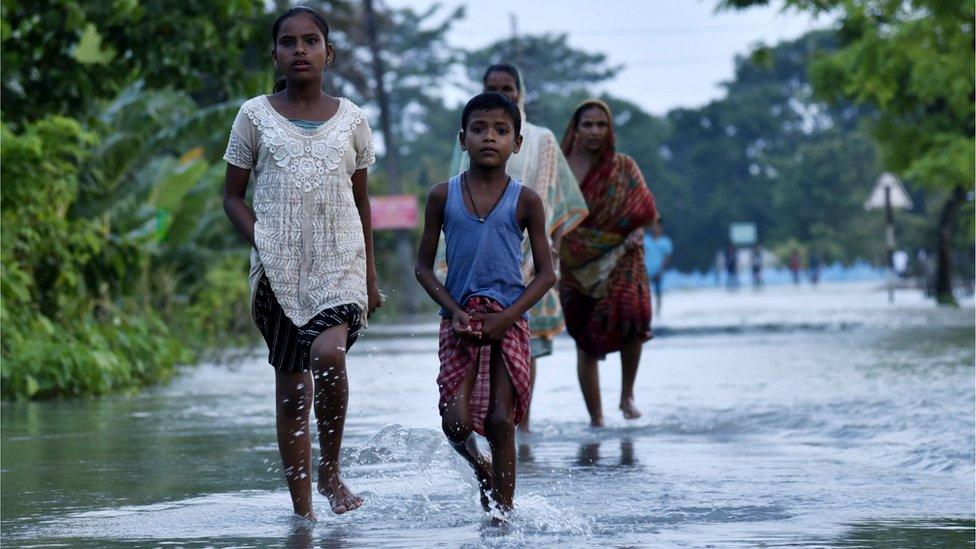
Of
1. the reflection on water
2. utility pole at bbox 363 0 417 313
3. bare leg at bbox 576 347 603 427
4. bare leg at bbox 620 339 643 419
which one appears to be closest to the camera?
the reflection on water

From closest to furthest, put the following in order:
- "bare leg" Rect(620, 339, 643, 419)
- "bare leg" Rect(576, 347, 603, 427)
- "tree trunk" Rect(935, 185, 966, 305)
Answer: "bare leg" Rect(576, 347, 603, 427)
"bare leg" Rect(620, 339, 643, 419)
"tree trunk" Rect(935, 185, 966, 305)

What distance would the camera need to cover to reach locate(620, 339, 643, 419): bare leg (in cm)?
1037

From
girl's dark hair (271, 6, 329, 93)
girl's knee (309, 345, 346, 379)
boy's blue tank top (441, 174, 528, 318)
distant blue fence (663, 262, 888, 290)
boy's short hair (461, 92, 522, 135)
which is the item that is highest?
girl's dark hair (271, 6, 329, 93)

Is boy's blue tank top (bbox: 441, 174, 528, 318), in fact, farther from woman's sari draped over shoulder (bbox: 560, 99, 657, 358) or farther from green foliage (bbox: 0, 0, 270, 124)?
green foliage (bbox: 0, 0, 270, 124)

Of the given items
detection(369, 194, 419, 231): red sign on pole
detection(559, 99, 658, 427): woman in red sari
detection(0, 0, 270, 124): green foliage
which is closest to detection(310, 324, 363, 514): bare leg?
detection(559, 99, 658, 427): woman in red sari

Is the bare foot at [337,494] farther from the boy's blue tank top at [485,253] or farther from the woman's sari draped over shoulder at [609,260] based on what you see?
the woman's sari draped over shoulder at [609,260]

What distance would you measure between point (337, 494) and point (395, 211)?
39.9m

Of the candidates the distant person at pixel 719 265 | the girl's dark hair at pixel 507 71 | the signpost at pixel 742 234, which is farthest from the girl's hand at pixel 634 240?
the signpost at pixel 742 234

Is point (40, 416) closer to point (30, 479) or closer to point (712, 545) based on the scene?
point (30, 479)

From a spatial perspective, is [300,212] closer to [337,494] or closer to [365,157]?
[365,157]

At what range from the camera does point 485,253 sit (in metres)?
6.24

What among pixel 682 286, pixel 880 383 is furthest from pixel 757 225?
pixel 880 383

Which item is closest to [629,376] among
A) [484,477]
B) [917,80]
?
[484,477]

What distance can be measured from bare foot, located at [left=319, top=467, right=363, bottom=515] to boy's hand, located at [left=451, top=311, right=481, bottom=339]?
0.82 metres
